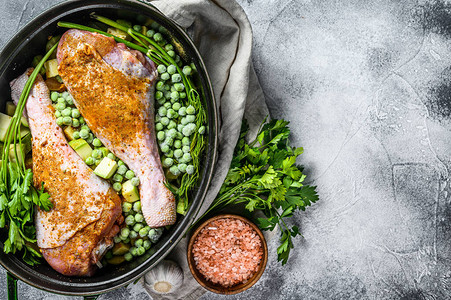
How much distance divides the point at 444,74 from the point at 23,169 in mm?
2686

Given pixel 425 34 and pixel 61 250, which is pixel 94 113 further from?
pixel 425 34

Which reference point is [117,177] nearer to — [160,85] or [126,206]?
[126,206]

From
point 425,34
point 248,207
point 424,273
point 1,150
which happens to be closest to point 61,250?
point 1,150

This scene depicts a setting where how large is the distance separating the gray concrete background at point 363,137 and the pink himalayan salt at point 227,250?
12.3 inches

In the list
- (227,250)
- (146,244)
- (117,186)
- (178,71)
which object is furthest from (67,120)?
(227,250)

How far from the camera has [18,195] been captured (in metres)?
2.01

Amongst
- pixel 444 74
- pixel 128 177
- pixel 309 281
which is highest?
pixel 444 74

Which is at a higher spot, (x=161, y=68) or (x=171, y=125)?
(x=161, y=68)

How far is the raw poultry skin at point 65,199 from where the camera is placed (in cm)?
208

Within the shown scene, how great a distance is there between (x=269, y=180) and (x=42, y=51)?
4.74ft

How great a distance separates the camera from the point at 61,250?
2111mm

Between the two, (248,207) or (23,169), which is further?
(248,207)

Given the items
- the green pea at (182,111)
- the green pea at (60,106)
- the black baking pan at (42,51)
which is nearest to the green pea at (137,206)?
the black baking pan at (42,51)

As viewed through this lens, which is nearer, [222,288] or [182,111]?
[182,111]
